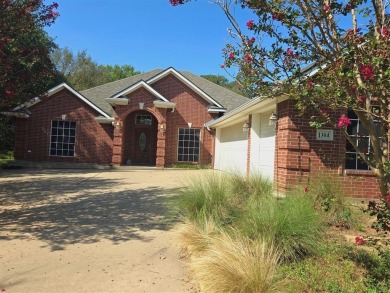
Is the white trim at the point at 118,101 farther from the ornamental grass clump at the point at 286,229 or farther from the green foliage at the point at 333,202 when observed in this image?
the ornamental grass clump at the point at 286,229

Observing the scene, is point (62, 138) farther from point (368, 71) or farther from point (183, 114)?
point (368, 71)

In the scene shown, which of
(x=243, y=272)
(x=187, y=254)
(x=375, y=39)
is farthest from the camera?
(x=187, y=254)

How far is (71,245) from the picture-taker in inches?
239

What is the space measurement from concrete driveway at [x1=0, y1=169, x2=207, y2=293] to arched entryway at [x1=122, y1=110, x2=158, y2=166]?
14.2 m

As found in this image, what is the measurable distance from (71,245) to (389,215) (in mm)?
4558

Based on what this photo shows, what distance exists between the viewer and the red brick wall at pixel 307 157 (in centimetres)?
959

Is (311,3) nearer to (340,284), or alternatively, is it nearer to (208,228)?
(340,284)

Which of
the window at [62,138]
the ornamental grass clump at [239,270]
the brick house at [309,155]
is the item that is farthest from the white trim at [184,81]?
the ornamental grass clump at [239,270]

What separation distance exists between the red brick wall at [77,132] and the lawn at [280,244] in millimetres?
17160

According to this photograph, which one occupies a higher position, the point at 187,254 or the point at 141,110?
the point at 141,110

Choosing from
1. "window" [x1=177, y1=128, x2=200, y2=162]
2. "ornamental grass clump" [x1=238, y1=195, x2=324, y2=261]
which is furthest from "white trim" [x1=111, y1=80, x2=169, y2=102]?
"ornamental grass clump" [x1=238, y1=195, x2=324, y2=261]

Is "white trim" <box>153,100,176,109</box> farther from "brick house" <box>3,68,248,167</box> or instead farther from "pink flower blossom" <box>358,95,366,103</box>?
"pink flower blossom" <box>358,95,366,103</box>

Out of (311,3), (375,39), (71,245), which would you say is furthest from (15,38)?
(375,39)

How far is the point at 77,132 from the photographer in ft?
77.7
